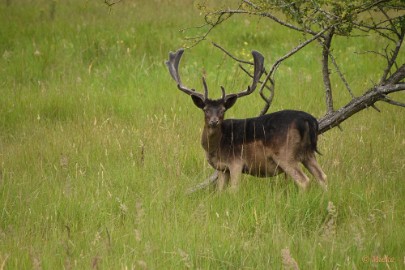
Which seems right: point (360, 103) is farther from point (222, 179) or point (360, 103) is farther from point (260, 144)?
point (222, 179)

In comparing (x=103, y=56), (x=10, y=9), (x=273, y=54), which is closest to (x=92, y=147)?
(x=103, y=56)

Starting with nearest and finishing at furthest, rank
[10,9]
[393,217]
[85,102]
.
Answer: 1. [393,217]
2. [85,102]
3. [10,9]

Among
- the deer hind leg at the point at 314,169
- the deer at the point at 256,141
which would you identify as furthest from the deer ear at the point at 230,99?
the deer hind leg at the point at 314,169

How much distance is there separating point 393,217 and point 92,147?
3778mm

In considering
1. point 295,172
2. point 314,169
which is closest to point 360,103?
point 314,169

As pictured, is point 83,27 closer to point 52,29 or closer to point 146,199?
point 52,29

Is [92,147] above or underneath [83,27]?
underneath

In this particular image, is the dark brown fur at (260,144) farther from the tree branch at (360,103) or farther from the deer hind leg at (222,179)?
the tree branch at (360,103)

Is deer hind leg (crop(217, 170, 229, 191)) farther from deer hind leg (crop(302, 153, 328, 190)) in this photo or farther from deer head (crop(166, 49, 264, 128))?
deer hind leg (crop(302, 153, 328, 190))

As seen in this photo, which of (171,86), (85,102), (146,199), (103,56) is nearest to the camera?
(146,199)

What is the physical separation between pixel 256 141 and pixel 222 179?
490mm

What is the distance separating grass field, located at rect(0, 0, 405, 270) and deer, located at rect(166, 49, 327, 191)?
19cm

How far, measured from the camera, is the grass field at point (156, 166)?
5215 mm

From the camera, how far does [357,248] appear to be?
504 centimetres
